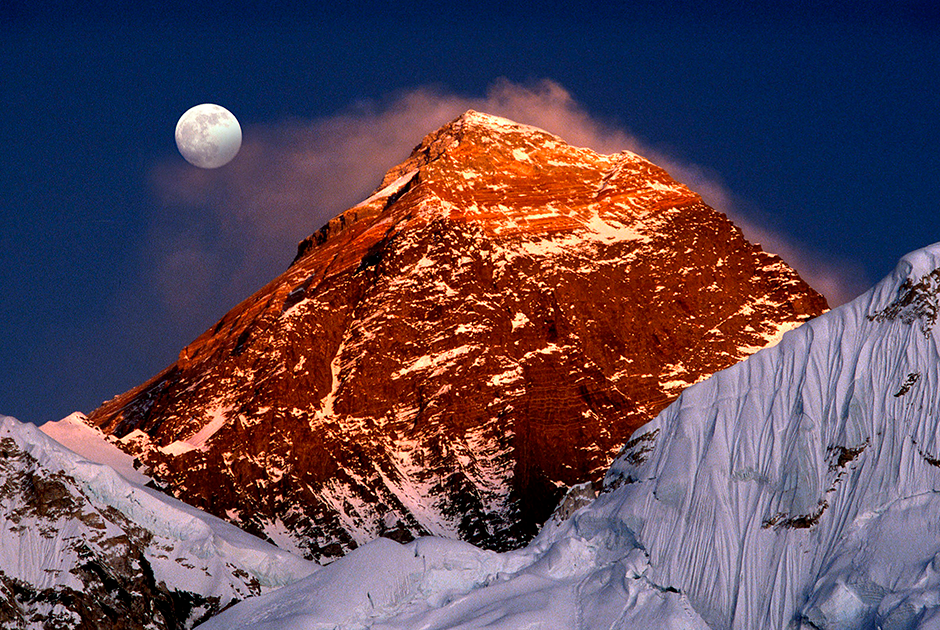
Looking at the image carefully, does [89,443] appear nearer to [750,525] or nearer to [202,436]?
[202,436]

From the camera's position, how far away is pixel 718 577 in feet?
108

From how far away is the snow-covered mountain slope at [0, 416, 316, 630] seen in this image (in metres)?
70.0

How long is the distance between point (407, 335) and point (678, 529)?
477 ft

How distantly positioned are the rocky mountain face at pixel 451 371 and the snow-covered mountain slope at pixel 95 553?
70.2 m

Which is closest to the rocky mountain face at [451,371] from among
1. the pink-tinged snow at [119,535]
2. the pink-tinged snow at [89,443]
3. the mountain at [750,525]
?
the pink-tinged snow at [89,443]

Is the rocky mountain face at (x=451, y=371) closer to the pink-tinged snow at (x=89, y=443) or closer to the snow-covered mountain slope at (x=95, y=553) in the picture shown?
the pink-tinged snow at (x=89, y=443)

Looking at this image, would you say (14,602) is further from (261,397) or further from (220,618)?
(261,397)

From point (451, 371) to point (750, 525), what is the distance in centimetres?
13969

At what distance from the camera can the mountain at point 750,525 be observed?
3000cm

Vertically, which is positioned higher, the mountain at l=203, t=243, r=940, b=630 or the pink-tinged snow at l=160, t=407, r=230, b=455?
the pink-tinged snow at l=160, t=407, r=230, b=455

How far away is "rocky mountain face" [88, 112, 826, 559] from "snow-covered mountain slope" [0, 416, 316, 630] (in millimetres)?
70191

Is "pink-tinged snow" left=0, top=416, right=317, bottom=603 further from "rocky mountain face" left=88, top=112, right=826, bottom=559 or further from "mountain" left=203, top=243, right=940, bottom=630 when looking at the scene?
"rocky mountain face" left=88, top=112, right=826, bottom=559

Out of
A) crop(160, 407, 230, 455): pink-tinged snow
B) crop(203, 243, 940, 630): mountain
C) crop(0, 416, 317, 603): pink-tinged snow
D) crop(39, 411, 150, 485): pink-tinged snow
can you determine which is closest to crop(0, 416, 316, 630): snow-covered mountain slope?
crop(0, 416, 317, 603): pink-tinged snow

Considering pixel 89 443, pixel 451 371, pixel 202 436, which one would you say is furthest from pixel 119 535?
pixel 451 371
